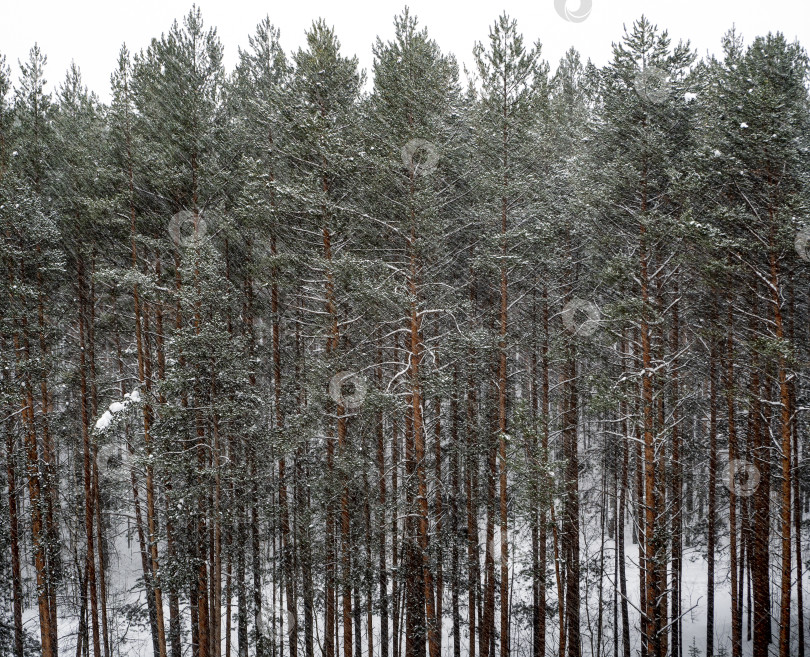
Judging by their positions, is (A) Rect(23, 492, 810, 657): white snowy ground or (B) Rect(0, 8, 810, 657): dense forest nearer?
(B) Rect(0, 8, 810, 657): dense forest

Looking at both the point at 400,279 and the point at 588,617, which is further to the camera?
the point at 588,617

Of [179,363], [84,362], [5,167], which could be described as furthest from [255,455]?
[5,167]

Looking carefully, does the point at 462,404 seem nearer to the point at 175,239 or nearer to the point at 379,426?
the point at 379,426

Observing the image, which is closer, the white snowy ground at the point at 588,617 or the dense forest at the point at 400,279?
the dense forest at the point at 400,279

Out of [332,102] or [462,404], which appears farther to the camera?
[462,404]

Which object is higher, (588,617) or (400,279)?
(400,279)

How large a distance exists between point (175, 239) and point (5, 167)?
4702 millimetres

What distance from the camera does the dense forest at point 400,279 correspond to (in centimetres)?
1110

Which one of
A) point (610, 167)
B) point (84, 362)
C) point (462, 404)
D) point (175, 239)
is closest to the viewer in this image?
point (610, 167)

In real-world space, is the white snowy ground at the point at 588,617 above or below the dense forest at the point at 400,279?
below

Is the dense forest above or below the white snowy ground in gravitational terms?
above

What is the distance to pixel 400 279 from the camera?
504 inches

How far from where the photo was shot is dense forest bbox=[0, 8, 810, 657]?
1110 cm

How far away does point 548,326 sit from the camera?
14.7m
